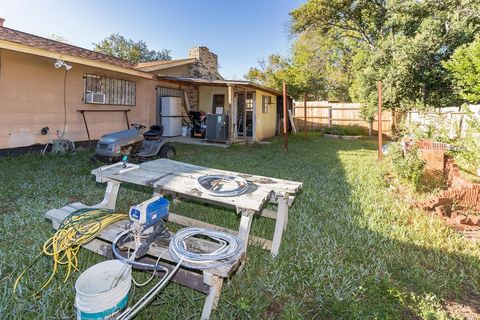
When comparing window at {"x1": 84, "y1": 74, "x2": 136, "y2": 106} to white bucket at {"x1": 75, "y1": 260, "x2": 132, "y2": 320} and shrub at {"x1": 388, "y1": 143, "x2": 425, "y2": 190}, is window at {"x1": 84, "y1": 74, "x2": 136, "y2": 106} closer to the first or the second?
white bucket at {"x1": 75, "y1": 260, "x2": 132, "y2": 320}

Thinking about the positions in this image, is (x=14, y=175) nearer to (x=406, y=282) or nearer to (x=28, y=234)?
(x=28, y=234)

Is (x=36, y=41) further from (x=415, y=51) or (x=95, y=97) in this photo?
(x=415, y=51)

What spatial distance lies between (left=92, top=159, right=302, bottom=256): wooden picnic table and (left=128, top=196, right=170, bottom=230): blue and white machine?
257mm

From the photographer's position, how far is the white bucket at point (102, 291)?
129 cm

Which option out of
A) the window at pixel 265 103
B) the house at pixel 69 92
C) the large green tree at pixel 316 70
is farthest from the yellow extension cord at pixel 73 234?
the large green tree at pixel 316 70

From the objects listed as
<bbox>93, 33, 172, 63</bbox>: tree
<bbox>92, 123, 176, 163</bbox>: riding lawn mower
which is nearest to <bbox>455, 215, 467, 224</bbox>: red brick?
<bbox>92, 123, 176, 163</bbox>: riding lawn mower

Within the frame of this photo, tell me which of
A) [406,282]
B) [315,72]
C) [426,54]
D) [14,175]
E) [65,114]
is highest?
[315,72]

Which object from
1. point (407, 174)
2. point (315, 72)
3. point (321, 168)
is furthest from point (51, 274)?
point (315, 72)

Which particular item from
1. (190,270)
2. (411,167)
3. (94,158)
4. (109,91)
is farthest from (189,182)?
(109,91)

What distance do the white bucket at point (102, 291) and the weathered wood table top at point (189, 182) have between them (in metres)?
0.70

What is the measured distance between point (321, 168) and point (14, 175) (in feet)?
17.6

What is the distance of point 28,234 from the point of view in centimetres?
245

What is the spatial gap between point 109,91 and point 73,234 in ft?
22.5

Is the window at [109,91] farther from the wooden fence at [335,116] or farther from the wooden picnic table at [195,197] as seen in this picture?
the wooden fence at [335,116]
